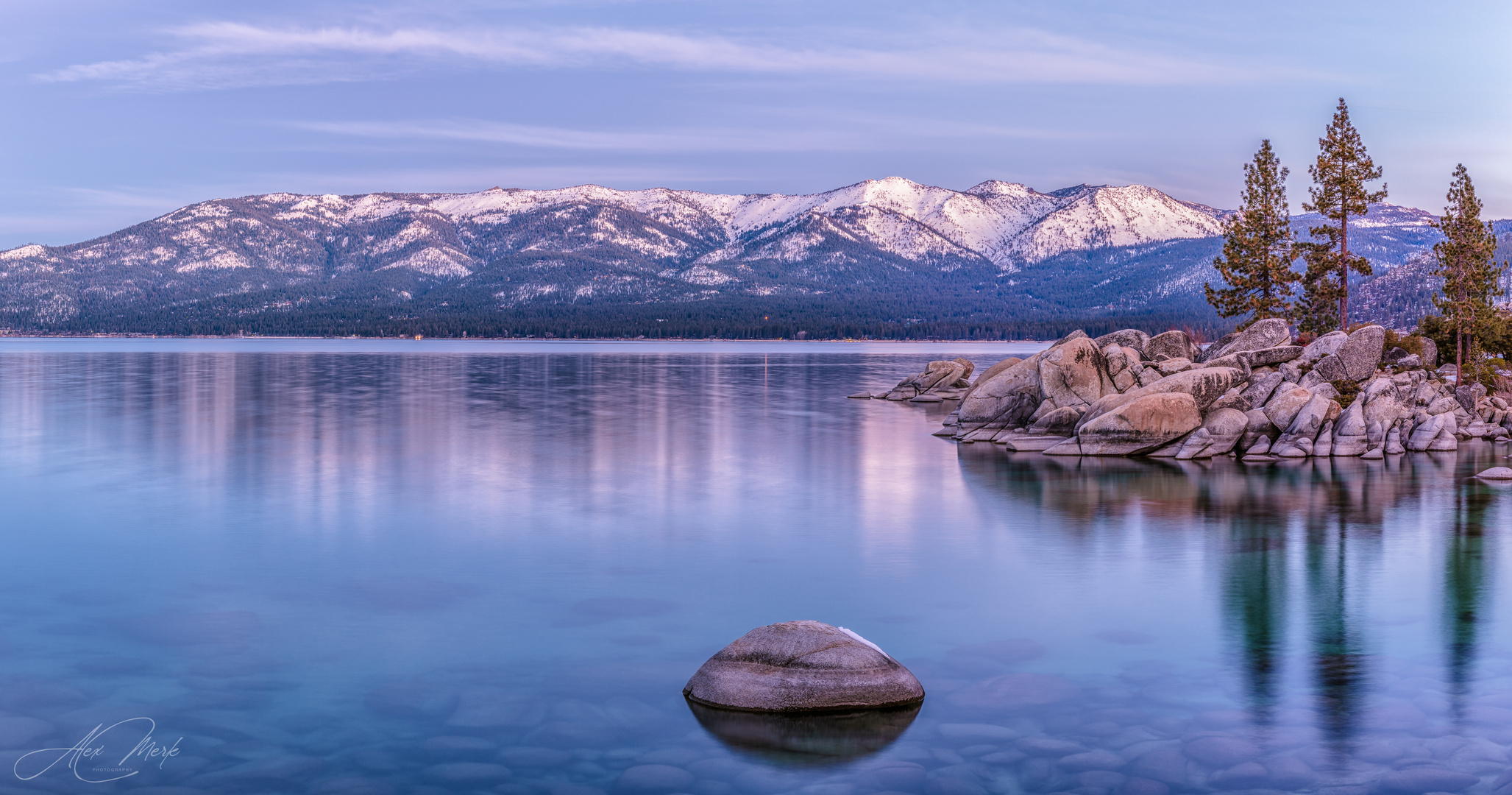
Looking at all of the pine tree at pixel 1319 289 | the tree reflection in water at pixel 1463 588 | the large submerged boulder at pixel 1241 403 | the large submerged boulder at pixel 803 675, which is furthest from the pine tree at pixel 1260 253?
the large submerged boulder at pixel 803 675

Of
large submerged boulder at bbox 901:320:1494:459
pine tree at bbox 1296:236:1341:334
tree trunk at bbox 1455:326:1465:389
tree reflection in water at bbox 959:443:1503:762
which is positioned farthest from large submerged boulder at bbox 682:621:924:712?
pine tree at bbox 1296:236:1341:334

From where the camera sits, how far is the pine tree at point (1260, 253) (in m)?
61.1

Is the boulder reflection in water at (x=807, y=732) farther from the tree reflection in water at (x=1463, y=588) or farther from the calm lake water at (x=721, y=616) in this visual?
the tree reflection in water at (x=1463, y=588)

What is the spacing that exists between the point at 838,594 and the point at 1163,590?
5593 mm

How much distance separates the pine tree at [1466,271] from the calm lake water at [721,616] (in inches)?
330

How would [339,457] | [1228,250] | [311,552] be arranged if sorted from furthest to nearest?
[1228,250]
[339,457]
[311,552]

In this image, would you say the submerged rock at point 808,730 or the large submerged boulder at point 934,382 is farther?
the large submerged boulder at point 934,382

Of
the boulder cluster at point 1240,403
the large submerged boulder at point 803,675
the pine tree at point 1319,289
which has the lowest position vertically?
the large submerged boulder at point 803,675

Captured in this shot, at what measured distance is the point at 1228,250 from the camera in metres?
61.2

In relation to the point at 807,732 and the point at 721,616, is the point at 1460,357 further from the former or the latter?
the point at 807,732

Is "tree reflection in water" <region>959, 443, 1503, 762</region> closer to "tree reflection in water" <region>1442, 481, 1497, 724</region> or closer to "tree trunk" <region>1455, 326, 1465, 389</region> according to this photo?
"tree reflection in water" <region>1442, 481, 1497, 724</region>

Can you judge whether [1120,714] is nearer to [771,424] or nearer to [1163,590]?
[1163,590]

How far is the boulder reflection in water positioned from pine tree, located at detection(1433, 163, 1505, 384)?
43.6 metres

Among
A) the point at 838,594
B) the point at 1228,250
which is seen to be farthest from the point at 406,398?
the point at 838,594
